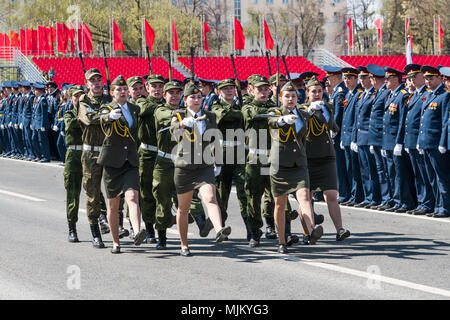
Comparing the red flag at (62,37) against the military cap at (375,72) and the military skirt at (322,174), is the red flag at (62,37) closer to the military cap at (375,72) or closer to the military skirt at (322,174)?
the military cap at (375,72)

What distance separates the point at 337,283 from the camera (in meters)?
8.27

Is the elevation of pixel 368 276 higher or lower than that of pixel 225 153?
lower

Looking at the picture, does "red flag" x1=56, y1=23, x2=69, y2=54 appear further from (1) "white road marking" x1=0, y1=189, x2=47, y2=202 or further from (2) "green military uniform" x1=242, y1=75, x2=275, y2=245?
(2) "green military uniform" x1=242, y1=75, x2=275, y2=245

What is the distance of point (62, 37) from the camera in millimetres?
53688

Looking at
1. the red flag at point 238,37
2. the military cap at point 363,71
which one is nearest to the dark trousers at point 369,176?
the military cap at point 363,71

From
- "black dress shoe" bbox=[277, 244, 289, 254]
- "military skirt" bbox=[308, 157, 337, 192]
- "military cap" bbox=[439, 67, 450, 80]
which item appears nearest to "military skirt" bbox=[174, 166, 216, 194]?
"black dress shoe" bbox=[277, 244, 289, 254]

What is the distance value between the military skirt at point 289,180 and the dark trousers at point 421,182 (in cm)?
406

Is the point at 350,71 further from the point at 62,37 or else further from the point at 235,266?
the point at 62,37

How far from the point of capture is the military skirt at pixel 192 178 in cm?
979

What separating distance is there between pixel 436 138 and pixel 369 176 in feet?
5.25

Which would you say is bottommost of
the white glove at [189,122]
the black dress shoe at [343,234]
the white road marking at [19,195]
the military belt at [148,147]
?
the black dress shoe at [343,234]

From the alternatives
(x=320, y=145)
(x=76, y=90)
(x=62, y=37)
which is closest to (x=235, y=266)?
(x=320, y=145)
